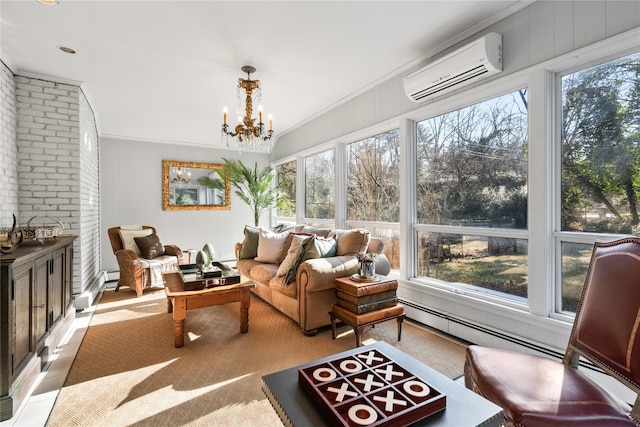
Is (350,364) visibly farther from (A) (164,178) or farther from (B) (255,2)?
(A) (164,178)

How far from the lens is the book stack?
2.56 m

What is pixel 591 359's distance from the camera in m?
1.41

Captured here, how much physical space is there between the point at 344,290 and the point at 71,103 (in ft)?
12.2

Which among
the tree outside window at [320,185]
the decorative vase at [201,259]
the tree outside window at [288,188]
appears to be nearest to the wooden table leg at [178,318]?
the decorative vase at [201,259]

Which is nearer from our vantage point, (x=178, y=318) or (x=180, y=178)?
(x=178, y=318)

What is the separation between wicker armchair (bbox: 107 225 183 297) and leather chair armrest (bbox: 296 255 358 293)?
2508mm

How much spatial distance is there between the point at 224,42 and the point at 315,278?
225cm

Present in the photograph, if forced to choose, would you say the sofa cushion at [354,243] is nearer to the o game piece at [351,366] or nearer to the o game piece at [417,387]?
the o game piece at [351,366]

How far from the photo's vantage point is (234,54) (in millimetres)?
2914

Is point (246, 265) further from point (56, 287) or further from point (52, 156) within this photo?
point (52, 156)

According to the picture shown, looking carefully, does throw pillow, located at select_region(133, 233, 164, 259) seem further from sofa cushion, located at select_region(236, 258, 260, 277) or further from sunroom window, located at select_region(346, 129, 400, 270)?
sunroom window, located at select_region(346, 129, 400, 270)

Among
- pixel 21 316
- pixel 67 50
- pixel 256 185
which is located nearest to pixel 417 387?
pixel 21 316

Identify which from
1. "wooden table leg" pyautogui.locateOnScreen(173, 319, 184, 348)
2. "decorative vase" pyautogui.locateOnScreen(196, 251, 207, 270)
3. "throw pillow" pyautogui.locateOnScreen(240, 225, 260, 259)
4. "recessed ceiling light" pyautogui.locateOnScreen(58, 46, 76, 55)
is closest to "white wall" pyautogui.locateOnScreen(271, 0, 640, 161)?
"throw pillow" pyautogui.locateOnScreen(240, 225, 260, 259)

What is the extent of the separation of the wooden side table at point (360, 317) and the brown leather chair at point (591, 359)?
41.3 inches
